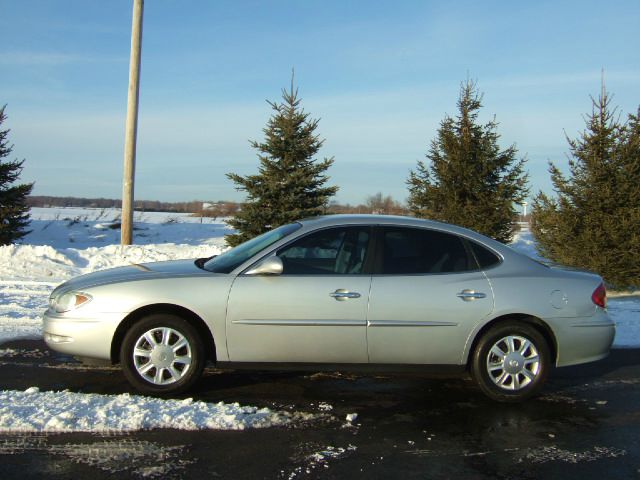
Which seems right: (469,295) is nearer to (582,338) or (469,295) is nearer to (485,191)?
(582,338)

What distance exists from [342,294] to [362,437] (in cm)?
121

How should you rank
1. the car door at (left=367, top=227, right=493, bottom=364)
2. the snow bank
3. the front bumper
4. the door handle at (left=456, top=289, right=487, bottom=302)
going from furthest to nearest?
the door handle at (left=456, top=289, right=487, bottom=302), the car door at (left=367, top=227, right=493, bottom=364), the front bumper, the snow bank

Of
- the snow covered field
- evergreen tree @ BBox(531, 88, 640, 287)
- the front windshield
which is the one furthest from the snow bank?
evergreen tree @ BBox(531, 88, 640, 287)

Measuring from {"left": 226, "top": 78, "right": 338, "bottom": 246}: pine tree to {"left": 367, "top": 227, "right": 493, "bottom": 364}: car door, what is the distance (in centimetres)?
1104

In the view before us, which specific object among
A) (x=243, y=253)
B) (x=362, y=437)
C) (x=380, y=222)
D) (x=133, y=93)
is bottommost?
(x=362, y=437)

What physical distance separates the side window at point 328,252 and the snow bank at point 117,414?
4.00ft

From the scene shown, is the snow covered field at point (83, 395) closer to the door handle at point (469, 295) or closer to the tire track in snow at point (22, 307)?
the tire track in snow at point (22, 307)

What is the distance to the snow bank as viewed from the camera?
4043 mm

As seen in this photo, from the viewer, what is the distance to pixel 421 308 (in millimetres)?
4914

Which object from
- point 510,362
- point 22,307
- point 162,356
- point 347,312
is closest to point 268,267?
point 347,312

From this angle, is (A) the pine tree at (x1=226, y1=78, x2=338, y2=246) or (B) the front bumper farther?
(A) the pine tree at (x1=226, y1=78, x2=338, y2=246)

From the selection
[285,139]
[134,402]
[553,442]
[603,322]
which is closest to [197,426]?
[134,402]

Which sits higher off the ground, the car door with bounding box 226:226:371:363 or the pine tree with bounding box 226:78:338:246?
the pine tree with bounding box 226:78:338:246

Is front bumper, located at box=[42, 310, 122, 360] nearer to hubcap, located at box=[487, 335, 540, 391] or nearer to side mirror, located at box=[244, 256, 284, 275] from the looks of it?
side mirror, located at box=[244, 256, 284, 275]
